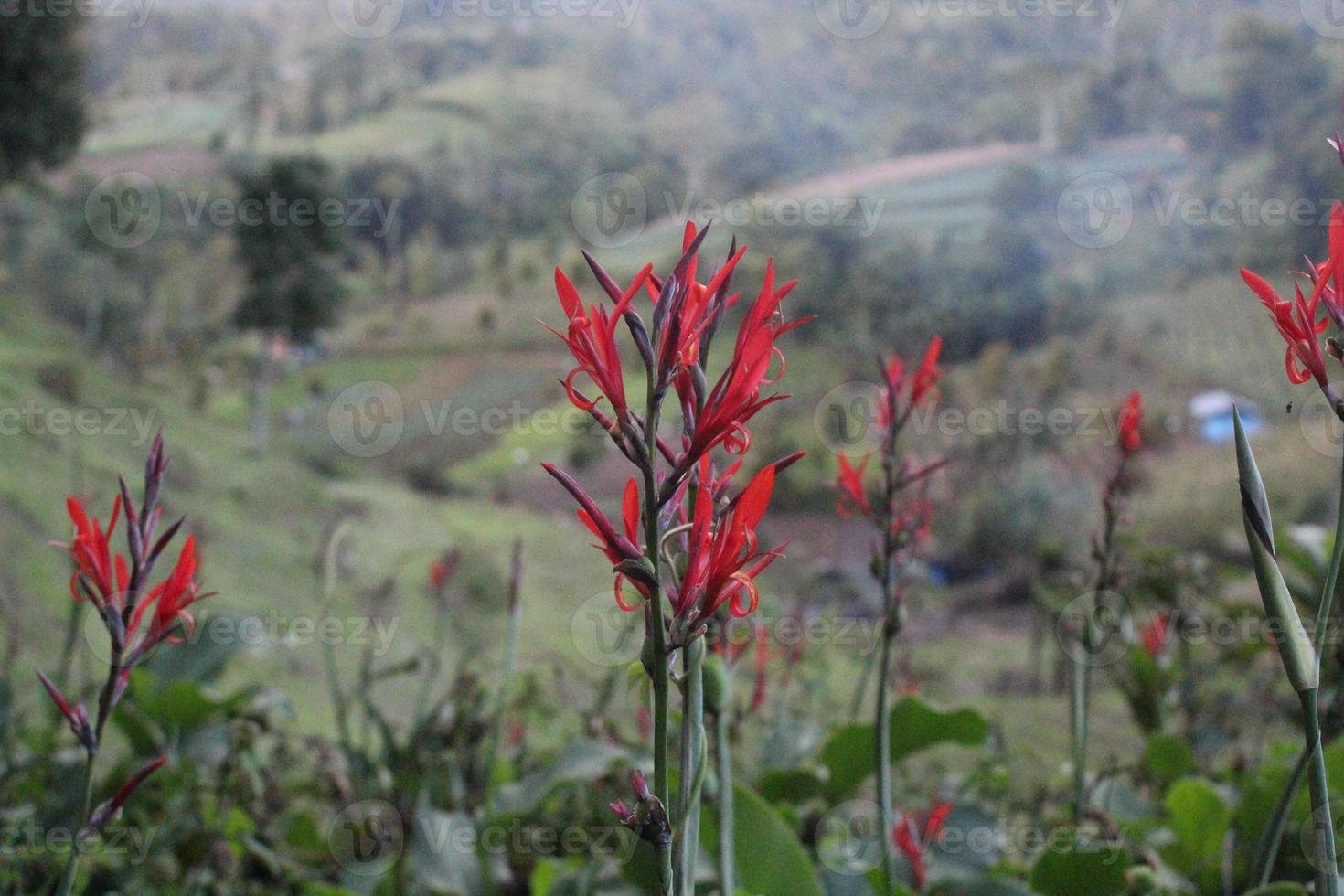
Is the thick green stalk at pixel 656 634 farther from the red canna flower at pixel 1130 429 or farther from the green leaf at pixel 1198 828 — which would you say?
the green leaf at pixel 1198 828

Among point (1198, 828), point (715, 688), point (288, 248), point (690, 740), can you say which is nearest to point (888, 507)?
point (715, 688)

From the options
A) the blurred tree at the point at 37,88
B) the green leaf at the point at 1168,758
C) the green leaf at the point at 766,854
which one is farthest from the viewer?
the blurred tree at the point at 37,88

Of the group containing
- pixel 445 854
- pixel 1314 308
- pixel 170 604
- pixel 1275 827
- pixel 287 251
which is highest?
pixel 287 251

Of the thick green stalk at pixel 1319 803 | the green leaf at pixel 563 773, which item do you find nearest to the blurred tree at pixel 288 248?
the green leaf at pixel 563 773

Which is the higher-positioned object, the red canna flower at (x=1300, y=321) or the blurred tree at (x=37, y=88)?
the blurred tree at (x=37, y=88)

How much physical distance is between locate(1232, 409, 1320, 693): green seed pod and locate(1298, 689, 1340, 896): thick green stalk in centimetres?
1

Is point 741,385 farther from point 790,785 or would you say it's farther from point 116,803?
point 790,785

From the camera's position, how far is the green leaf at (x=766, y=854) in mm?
668

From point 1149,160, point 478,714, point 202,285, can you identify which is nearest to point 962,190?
point 1149,160

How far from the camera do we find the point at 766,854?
68cm

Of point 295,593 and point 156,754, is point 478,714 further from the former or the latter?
point 295,593

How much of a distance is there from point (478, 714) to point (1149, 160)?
5.60 meters

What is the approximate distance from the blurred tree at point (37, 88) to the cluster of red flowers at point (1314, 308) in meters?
3.47

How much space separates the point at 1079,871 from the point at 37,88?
3550 mm
